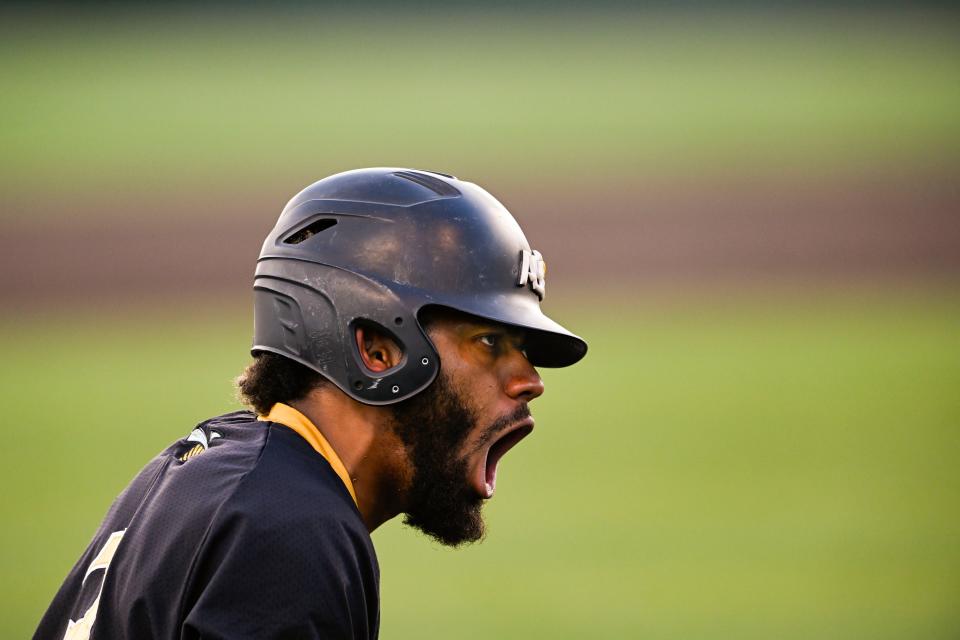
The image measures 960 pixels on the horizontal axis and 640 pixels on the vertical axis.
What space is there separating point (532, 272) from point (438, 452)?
1.43 feet

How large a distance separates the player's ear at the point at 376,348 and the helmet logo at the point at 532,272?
30cm

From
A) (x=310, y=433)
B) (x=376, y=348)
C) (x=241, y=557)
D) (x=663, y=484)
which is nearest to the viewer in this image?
(x=241, y=557)

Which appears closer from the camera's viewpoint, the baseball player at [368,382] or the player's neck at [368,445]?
the baseball player at [368,382]

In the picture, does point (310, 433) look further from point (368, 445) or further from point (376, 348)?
point (376, 348)

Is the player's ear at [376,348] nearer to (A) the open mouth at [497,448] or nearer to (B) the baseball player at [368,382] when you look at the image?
(B) the baseball player at [368,382]

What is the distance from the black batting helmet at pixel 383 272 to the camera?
2.10 metres

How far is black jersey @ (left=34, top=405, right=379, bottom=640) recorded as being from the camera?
65.2 inches

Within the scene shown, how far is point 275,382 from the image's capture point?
2172mm

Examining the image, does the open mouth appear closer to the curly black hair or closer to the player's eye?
the player's eye

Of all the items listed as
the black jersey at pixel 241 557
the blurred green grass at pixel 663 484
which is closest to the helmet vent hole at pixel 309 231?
the black jersey at pixel 241 557

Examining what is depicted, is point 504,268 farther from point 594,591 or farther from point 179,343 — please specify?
point 179,343

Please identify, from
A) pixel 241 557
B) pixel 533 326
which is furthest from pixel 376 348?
pixel 241 557

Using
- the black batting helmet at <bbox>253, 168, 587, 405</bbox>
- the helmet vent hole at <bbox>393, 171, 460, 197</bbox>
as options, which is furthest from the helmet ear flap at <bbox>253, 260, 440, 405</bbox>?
the helmet vent hole at <bbox>393, 171, 460, 197</bbox>

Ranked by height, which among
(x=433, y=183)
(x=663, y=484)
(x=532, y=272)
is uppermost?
(x=433, y=183)
